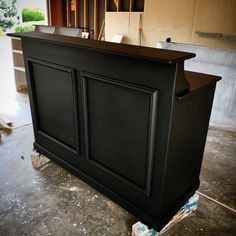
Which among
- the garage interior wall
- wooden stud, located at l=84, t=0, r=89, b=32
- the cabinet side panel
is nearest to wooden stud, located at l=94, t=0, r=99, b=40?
wooden stud, located at l=84, t=0, r=89, b=32

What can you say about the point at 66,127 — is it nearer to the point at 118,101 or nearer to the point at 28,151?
the point at 118,101

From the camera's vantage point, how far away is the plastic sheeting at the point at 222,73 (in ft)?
8.93

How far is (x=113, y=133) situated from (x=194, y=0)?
8.57 ft

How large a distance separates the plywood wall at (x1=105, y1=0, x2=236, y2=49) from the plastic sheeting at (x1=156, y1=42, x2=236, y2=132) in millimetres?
462

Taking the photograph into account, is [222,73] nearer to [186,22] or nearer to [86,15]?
[186,22]

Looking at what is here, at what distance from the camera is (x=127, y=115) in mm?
1317

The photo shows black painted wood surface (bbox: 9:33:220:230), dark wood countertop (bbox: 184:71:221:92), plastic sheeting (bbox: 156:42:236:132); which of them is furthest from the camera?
plastic sheeting (bbox: 156:42:236:132)

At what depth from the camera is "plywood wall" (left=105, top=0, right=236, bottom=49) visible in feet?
9.98

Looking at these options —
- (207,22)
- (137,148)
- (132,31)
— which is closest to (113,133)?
(137,148)

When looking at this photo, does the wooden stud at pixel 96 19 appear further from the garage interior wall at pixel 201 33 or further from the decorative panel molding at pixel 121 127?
the decorative panel molding at pixel 121 127

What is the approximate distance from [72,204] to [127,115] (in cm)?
81

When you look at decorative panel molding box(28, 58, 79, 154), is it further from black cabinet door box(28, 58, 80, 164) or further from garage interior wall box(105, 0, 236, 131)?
garage interior wall box(105, 0, 236, 131)

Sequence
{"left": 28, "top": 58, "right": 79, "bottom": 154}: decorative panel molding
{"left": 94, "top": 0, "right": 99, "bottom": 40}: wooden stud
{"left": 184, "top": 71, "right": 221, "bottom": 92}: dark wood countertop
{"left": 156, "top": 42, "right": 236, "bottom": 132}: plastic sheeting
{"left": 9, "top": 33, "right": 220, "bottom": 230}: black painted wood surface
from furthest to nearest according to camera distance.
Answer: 1. {"left": 94, "top": 0, "right": 99, "bottom": 40}: wooden stud
2. {"left": 156, "top": 42, "right": 236, "bottom": 132}: plastic sheeting
3. {"left": 28, "top": 58, "right": 79, "bottom": 154}: decorative panel molding
4. {"left": 184, "top": 71, "right": 221, "bottom": 92}: dark wood countertop
5. {"left": 9, "top": 33, "right": 220, "bottom": 230}: black painted wood surface

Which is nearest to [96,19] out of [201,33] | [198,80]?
[201,33]
